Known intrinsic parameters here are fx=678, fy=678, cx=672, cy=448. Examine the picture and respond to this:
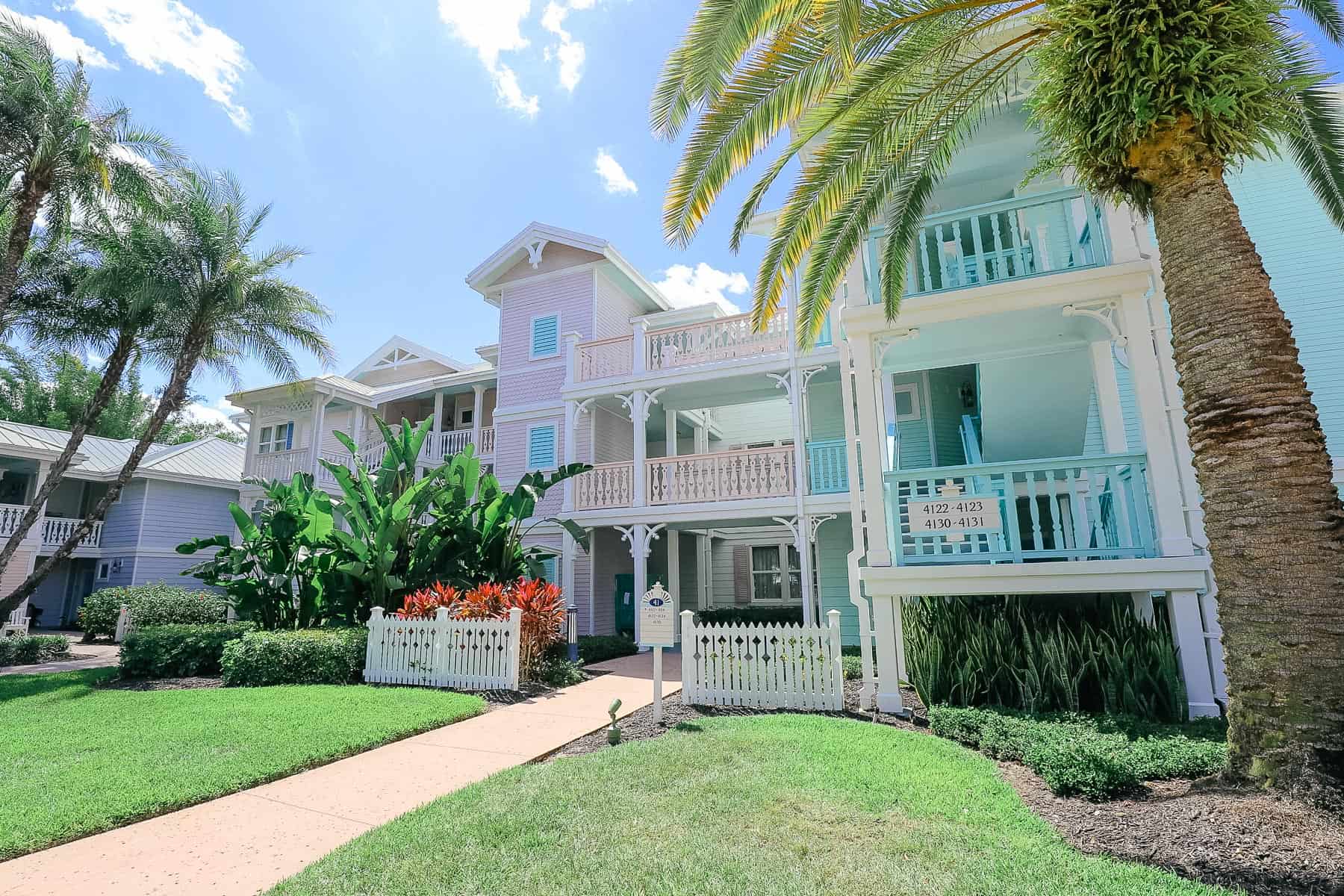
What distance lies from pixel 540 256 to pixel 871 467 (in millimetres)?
14414

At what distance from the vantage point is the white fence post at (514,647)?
937 cm

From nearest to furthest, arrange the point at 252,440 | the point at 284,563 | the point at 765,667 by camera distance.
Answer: the point at 765,667
the point at 284,563
the point at 252,440

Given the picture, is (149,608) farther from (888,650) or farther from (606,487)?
(888,650)

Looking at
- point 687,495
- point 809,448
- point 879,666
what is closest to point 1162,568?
point 879,666

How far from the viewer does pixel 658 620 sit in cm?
744

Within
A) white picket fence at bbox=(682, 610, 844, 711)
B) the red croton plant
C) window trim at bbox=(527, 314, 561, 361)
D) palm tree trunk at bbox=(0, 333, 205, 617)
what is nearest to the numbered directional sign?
white picket fence at bbox=(682, 610, 844, 711)

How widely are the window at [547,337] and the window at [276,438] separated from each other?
1130 cm

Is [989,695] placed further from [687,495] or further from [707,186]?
[687,495]

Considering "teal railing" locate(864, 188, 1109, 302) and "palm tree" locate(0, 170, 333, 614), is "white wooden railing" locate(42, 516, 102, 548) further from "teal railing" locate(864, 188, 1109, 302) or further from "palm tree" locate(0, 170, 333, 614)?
"teal railing" locate(864, 188, 1109, 302)

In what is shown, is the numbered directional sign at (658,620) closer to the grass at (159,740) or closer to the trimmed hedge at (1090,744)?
the grass at (159,740)

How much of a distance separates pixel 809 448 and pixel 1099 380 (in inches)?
242

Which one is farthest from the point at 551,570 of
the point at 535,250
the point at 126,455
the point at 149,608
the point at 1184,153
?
the point at 126,455

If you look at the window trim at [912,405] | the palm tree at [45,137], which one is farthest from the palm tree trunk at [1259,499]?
the palm tree at [45,137]

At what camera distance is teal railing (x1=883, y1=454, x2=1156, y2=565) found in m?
7.27
